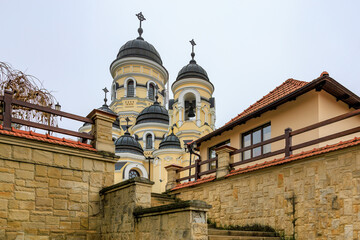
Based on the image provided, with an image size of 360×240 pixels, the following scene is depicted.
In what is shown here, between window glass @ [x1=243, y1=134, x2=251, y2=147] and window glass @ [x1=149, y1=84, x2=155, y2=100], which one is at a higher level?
window glass @ [x1=149, y1=84, x2=155, y2=100]

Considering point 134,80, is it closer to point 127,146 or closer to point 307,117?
point 127,146

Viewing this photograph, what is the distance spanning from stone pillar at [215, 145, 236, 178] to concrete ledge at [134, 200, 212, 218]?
434 cm

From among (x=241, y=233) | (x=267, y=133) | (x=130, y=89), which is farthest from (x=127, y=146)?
(x=241, y=233)

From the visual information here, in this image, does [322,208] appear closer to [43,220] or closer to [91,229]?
[91,229]

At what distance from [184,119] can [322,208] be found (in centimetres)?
2950

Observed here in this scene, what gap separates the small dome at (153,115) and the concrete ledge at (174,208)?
111 feet

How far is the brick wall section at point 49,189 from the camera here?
7.86 m

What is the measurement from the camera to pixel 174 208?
6852 mm

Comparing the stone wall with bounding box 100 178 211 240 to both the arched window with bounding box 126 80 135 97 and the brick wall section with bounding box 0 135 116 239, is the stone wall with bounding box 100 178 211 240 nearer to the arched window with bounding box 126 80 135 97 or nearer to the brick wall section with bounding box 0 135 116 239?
the brick wall section with bounding box 0 135 116 239

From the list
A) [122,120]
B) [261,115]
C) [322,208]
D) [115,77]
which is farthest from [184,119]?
[322,208]

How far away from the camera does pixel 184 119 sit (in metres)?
37.6

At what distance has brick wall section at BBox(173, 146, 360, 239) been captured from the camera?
7.82 m

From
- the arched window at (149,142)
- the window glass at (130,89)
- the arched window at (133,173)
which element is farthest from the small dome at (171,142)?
the window glass at (130,89)

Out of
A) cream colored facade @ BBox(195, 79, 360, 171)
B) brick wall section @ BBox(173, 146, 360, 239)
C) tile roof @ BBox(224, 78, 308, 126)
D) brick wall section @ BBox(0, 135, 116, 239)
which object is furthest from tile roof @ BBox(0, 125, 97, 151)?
tile roof @ BBox(224, 78, 308, 126)
